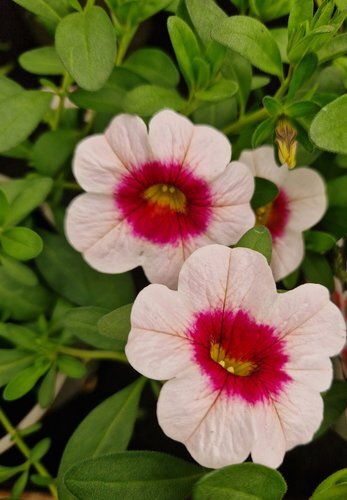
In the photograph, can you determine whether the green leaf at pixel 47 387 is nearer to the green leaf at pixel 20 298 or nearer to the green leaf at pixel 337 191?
the green leaf at pixel 20 298

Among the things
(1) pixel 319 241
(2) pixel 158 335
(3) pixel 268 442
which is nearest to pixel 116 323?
(2) pixel 158 335

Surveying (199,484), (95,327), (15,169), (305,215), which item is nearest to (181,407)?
(199,484)

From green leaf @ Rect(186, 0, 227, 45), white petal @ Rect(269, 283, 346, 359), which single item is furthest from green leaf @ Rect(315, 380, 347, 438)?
green leaf @ Rect(186, 0, 227, 45)

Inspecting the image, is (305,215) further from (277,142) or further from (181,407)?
(181,407)

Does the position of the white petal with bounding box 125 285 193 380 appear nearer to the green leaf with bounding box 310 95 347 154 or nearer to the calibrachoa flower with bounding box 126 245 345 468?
the calibrachoa flower with bounding box 126 245 345 468

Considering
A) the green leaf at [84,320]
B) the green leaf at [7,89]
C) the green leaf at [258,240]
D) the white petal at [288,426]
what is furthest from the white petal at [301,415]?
the green leaf at [7,89]

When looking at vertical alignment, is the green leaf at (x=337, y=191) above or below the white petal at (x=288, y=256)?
above
